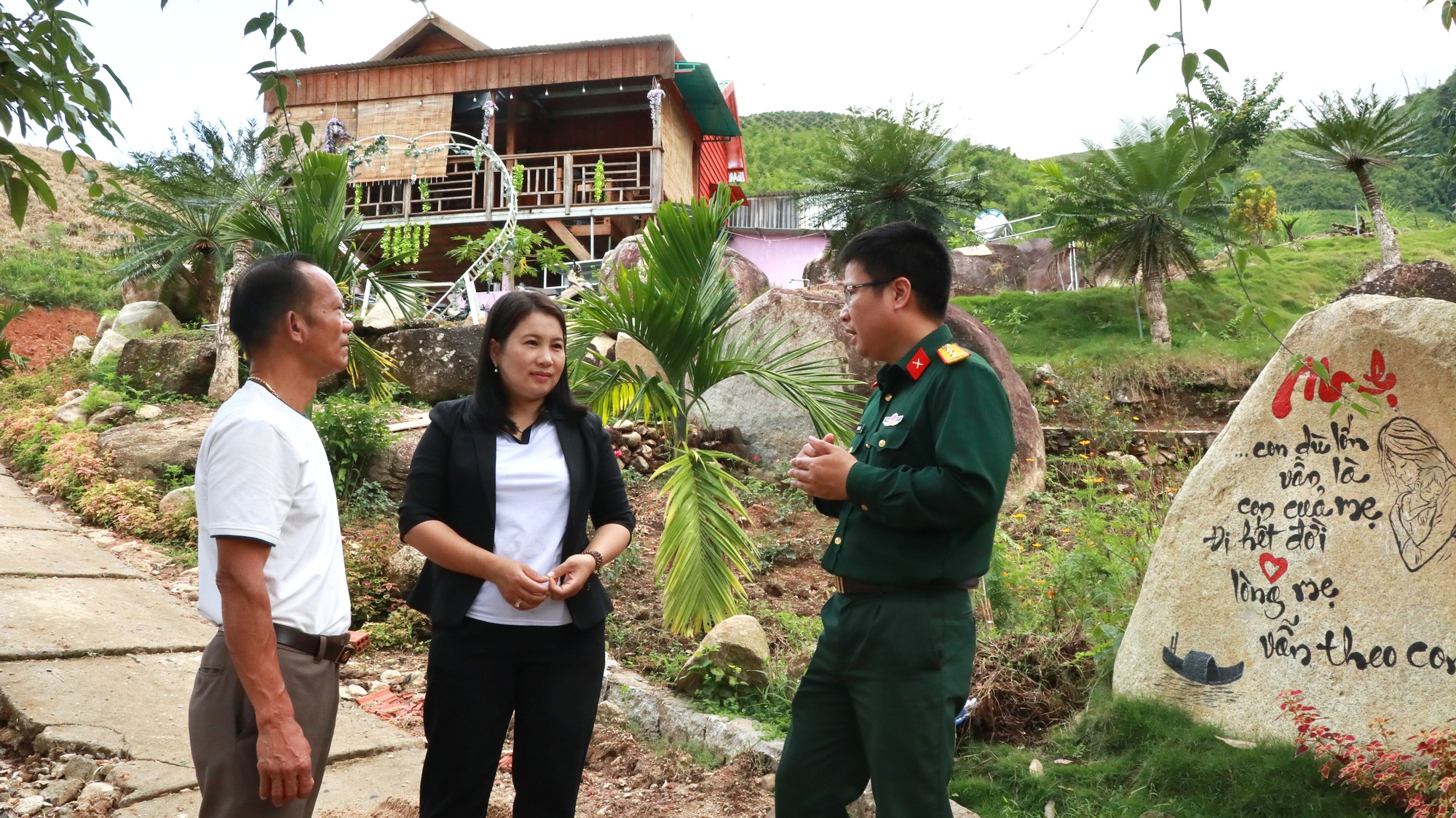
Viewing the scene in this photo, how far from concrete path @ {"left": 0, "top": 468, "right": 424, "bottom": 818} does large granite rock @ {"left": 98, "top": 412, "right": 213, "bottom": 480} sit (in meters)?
2.16

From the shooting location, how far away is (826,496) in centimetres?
223

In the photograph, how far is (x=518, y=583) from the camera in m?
2.28

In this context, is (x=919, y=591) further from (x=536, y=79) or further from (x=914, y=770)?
(x=536, y=79)

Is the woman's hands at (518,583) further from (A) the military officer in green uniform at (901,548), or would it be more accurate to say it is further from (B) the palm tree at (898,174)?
(B) the palm tree at (898,174)

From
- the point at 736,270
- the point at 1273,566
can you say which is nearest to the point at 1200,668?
the point at 1273,566

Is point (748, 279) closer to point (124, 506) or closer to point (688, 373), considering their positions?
point (688, 373)

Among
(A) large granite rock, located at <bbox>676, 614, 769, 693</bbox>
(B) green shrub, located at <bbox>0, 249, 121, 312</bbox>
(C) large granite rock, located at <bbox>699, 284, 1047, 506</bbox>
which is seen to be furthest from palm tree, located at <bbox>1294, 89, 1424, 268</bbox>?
(B) green shrub, located at <bbox>0, 249, 121, 312</bbox>

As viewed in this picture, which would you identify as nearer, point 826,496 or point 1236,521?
point 826,496

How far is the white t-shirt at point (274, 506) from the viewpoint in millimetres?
1771

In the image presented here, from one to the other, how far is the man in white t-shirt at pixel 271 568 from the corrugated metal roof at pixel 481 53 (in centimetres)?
1469

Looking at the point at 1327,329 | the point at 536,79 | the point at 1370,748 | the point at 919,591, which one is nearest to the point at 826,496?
the point at 919,591

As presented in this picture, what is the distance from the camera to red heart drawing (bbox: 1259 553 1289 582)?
3.41 meters

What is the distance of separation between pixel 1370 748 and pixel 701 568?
2716mm

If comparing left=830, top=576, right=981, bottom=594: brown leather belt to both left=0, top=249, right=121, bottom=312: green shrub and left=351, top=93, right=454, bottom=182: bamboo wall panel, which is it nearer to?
left=351, top=93, right=454, bottom=182: bamboo wall panel
